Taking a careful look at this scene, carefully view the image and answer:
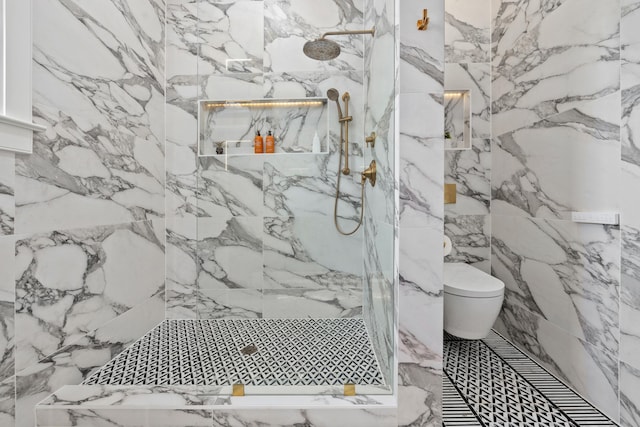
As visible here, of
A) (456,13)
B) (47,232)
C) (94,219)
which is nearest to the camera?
(47,232)

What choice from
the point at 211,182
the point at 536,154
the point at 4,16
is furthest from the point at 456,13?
the point at 4,16

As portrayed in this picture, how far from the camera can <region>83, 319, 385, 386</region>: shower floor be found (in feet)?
4.68

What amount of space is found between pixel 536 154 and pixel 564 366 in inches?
47.5

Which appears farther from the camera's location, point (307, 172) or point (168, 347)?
point (307, 172)

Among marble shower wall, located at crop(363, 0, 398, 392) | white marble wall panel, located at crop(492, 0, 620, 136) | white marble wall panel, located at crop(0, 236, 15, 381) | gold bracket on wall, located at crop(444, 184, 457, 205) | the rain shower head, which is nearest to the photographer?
white marble wall panel, located at crop(0, 236, 15, 381)

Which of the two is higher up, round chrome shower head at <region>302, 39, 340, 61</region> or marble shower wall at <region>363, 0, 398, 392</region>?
round chrome shower head at <region>302, 39, 340, 61</region>

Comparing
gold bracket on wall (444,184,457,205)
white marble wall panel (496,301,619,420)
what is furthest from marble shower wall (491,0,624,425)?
gold bracket on wall (444,184,457,205)

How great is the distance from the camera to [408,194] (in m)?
1.23

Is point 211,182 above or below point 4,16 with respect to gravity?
below

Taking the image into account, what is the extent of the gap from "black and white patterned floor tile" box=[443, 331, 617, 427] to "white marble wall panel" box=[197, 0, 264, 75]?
231 centimetres

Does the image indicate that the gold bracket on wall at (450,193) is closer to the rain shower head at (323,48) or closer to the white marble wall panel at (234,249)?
the rain shower head at (323,48)

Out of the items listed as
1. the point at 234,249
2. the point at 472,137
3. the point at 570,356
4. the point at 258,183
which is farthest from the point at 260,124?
the point at 570,356

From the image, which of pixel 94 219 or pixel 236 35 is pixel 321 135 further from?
pixel 94 219

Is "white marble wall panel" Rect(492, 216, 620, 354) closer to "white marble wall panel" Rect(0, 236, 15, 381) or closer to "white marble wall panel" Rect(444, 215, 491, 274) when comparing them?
"white marble wall panel" Rect(444, 215, 491, 274)
